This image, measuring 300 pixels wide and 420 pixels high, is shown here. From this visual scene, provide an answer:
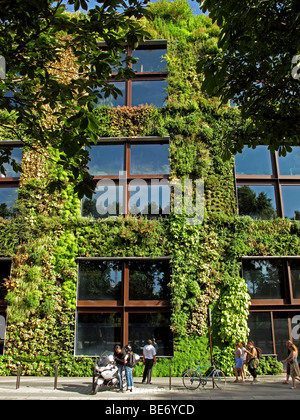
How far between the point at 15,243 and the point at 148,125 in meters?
7.01

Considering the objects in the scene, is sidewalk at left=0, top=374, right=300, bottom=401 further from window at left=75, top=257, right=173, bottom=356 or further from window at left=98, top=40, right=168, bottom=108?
window at left=98, top=40, right=168, bottom=108

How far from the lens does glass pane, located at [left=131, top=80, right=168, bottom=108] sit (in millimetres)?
16578

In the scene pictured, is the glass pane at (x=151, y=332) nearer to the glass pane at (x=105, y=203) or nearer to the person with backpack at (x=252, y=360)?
the person with backpack at (x=252, y=360)

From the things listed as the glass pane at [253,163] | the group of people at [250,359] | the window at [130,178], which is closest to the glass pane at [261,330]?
the group of people at [250,359]

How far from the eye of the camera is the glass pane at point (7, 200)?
15.2 m

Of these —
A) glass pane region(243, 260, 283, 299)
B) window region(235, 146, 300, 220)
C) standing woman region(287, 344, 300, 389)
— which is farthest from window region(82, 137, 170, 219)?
standing woman region(287, 344, 300, 389)

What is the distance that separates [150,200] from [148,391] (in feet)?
23.2

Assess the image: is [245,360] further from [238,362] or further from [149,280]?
[149,280]

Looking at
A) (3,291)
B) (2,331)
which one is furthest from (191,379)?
(3,291)

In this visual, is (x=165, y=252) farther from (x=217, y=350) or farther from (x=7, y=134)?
(x=7, y=134)

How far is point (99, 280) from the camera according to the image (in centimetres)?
1452

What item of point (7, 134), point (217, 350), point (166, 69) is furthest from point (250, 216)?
point (7, 134)

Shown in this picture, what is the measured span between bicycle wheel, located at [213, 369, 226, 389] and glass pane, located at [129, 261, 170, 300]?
3.14 metres

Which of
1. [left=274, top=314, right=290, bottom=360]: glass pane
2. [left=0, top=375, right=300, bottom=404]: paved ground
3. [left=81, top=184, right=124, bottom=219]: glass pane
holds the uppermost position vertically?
[left=81, top=184, right=124, bottom=219]: glass pane
